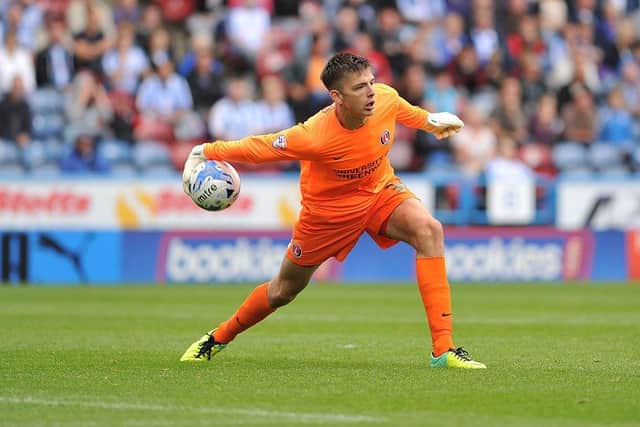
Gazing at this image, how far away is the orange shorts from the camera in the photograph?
968 centimetres

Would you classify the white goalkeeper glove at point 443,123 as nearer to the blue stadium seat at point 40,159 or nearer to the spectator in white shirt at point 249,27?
the blue stadium seat at point 40,159

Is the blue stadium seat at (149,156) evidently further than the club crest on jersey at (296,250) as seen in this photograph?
Yes

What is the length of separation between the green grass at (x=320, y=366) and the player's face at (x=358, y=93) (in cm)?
177

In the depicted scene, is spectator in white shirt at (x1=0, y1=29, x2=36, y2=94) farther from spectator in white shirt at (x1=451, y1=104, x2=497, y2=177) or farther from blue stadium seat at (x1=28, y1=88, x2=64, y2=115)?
spectator in white shirt at (x1=451, y1=104, x2=497, y2=177)

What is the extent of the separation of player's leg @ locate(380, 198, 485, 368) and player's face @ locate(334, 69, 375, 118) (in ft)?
2.58

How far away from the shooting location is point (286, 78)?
23.6 m

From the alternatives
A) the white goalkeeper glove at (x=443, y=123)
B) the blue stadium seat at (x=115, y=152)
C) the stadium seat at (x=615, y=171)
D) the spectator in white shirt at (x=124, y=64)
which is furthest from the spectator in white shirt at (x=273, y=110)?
the white goalkeeper glove at (x=443, y=123)

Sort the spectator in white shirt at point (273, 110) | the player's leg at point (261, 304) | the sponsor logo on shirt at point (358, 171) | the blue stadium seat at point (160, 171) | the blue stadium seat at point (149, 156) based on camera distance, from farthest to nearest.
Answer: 1. the spectator in white shirt at point (273, 110)
2. the blue stadium seat at point (149, 156)
3. the blue stadium seat at point (160, 171)
4. the player's leg at point (261, 304)
5. the sponsor logo on shirt at point (358, 171)

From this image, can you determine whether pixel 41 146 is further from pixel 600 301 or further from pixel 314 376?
pixel 314 376

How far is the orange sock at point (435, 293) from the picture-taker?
30.8 ft

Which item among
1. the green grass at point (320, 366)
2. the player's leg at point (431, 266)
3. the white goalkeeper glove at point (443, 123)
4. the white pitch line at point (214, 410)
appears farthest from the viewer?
the white goalkeeper glove at point (443, 123)

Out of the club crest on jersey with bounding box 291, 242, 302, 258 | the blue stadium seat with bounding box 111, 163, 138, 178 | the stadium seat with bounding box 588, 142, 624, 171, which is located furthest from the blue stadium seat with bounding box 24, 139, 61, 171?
the club crest on jersey with bounding box 291, 242, 302, 258

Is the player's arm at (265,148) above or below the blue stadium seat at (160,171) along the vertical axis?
below

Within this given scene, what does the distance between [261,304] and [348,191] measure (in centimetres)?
106
